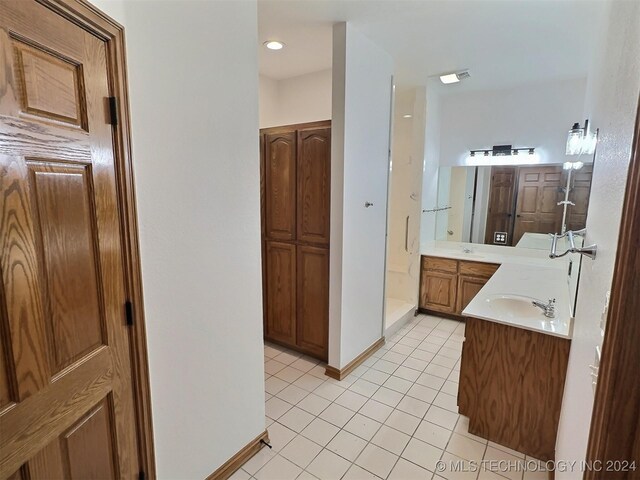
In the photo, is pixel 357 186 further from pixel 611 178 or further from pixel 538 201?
pixel 538 201

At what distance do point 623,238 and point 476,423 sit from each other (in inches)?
73.1

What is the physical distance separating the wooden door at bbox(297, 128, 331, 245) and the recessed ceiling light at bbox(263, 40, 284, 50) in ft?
2.35

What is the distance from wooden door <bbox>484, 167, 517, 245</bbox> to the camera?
381 centimetres

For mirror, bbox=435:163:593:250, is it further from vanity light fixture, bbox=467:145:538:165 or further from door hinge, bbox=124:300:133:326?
door hinge, bbox=124:300:133:326

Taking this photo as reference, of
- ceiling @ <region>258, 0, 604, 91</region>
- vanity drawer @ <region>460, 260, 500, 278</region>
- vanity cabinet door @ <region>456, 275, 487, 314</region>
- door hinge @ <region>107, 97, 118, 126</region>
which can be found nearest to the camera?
door hinge @ <region>107, 97, 118, 126</region>

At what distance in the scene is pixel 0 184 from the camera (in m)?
0.83

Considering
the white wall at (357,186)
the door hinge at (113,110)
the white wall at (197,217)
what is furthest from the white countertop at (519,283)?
the door hinge at (113,110)

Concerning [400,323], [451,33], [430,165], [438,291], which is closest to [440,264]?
[438,291]

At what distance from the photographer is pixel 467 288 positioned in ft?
12.5

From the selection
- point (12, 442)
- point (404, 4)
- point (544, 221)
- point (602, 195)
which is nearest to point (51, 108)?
point (12, 442)

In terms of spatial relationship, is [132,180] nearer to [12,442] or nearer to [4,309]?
[4,309]

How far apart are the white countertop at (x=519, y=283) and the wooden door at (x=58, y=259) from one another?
190cm

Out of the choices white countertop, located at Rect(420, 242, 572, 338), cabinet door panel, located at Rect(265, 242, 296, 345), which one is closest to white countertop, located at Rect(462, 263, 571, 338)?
white countertop, located at Rect(420, 242, 572, 338)

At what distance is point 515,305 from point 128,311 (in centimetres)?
232
